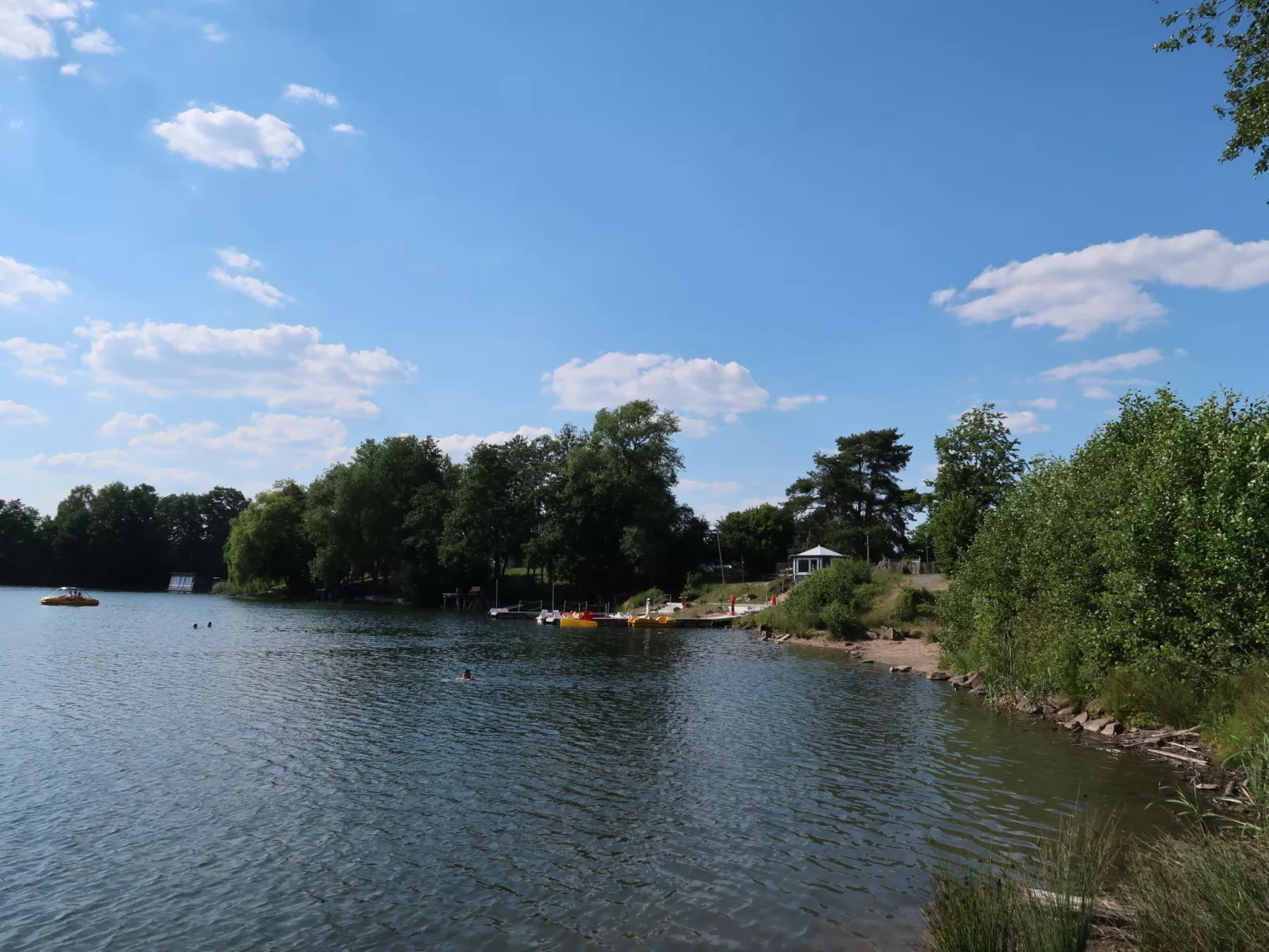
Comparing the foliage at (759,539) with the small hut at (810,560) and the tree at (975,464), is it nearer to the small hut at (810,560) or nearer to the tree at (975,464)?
the small hut at (810,560)

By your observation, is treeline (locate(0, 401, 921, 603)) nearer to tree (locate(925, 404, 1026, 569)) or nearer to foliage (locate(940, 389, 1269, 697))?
tree (locate(925, 404, 1026, 569))

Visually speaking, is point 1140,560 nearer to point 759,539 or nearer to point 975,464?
point 975,464

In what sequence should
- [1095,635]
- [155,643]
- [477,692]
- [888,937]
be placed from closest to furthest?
[888,937]
[1095,635]
[477,692]
[155,643]

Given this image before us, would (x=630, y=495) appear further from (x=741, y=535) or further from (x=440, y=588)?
(x=440, y=588)

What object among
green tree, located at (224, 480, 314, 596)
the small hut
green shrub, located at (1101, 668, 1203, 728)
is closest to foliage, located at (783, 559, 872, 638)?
the small hut

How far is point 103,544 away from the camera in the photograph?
13762 centimetres

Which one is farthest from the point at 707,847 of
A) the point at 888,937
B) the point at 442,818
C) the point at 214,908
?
the point at 214,908

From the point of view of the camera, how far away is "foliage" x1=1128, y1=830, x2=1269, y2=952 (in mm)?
7570

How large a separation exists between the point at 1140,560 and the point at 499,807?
1881cm

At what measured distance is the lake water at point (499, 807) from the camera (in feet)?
38.5

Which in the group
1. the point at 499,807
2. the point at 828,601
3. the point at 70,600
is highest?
the point at 828,601

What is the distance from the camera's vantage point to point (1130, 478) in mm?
25188

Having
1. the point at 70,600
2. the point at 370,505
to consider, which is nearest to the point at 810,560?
the point at 370,505

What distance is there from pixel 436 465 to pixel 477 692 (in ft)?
254
